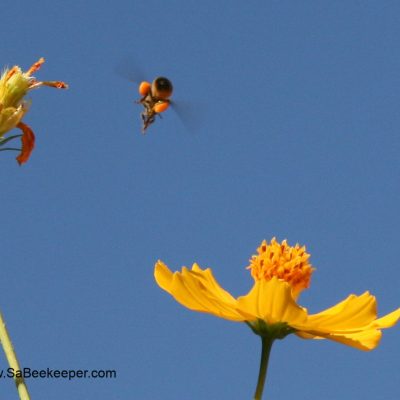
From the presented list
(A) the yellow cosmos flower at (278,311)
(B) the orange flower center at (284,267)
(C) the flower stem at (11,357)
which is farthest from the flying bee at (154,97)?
(C) the flower stem at (11,357)

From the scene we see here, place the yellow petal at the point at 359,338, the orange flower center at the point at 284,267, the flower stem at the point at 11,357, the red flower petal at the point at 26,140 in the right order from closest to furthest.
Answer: the flower stem at the point at 11,357
the yellow petal at the point at 359,338
the orange flower center at the point at 284,267
the red flower petal at the point at 26,140

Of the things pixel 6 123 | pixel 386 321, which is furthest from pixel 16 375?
pixel 6 123

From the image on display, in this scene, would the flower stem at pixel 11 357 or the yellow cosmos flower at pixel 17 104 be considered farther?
the yellow cosmos flower at pixel 17 104

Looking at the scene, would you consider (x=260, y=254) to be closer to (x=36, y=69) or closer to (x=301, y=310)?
(x=301, y=310)

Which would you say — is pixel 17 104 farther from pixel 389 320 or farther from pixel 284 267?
pixel 389 320

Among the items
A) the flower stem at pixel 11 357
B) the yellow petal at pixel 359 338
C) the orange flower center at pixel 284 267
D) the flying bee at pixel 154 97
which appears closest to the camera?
the flower stem at pixel 11 357

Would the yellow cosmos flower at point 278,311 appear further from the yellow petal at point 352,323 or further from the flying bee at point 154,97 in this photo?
the flying bee at point 154,97

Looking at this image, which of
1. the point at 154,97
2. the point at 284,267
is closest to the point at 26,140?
the point at 284,267
